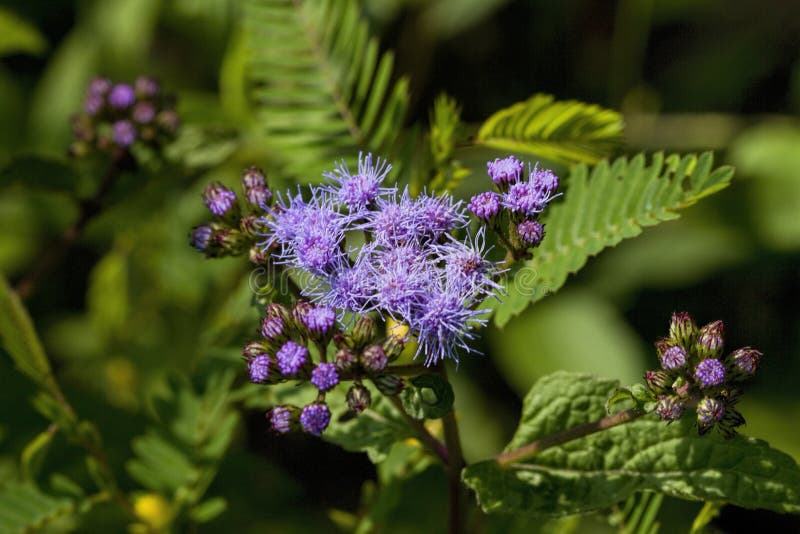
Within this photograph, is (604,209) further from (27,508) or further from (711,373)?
(27,508)

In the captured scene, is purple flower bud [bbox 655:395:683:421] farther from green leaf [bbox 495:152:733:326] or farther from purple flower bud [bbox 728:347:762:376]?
green leaf [bbox 495:152:733:326]

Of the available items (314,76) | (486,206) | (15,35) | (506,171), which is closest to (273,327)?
(486,206)

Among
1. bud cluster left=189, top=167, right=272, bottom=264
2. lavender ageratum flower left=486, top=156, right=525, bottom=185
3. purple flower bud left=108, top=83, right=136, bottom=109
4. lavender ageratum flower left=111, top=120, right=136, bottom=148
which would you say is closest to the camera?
lavender ageratum flower left=486, top=156, right=525, bottom=185

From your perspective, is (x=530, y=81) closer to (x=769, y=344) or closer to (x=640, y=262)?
(x=640, y=262)

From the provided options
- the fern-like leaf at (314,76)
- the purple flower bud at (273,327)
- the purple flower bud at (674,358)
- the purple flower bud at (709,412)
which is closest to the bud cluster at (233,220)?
the purple flower bud at (273,327)

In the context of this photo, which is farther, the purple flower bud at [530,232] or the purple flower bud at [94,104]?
the purple flower bud at [94,104]

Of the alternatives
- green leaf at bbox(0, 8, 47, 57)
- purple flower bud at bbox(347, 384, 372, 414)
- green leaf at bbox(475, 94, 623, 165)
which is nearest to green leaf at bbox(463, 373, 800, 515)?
purple flower bud at bbox(347, 384, 372, 414)

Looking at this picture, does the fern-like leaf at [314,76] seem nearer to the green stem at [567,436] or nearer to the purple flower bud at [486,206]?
the purple flower bud at [486,206]
